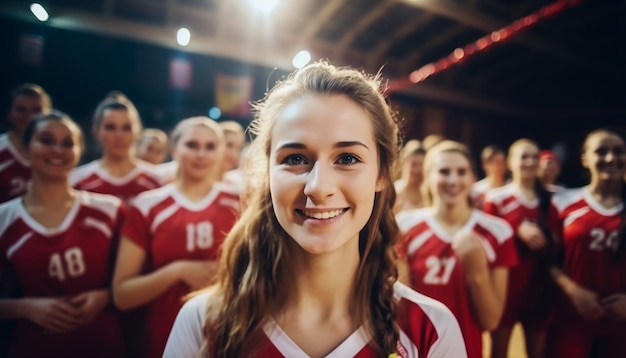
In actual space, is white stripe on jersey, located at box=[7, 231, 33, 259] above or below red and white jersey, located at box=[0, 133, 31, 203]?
below

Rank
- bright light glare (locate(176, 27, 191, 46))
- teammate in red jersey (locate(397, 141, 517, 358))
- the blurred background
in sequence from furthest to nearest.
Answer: bright light glare (locate(176, 27, 191, 46)) < the blurred background < teammate in red jersey (locate(397, 141, 517, 358))

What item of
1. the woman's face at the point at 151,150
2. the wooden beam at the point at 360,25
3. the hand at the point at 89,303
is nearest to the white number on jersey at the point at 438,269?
the hand at the point at 89,303

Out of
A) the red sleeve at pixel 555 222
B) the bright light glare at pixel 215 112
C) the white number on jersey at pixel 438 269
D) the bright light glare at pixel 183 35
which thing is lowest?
the white number on jersey at pixel 438 269

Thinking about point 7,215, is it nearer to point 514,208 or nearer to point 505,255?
point 505,255

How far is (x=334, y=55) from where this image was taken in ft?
28.0

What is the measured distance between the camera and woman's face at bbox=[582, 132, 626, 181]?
6.57 ft

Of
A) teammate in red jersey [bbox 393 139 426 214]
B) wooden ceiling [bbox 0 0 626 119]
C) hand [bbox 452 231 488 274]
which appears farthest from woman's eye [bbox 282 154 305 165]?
wooden ceiling [bbox 0 0 626 119]

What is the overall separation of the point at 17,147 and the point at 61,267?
143 cm

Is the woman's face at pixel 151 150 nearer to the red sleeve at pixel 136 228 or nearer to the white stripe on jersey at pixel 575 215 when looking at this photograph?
the red sleeve at pixel 136 228

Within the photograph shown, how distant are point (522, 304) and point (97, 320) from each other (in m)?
2.97

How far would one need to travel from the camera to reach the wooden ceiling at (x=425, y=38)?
21.8 feet

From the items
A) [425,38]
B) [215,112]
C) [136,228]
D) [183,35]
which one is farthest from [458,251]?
[425,38]

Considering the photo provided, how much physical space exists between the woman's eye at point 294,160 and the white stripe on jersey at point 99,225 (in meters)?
1.41

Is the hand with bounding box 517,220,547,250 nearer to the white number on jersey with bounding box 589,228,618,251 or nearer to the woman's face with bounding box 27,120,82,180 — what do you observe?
the white number on jersey with bounding box 589,228,618,251
